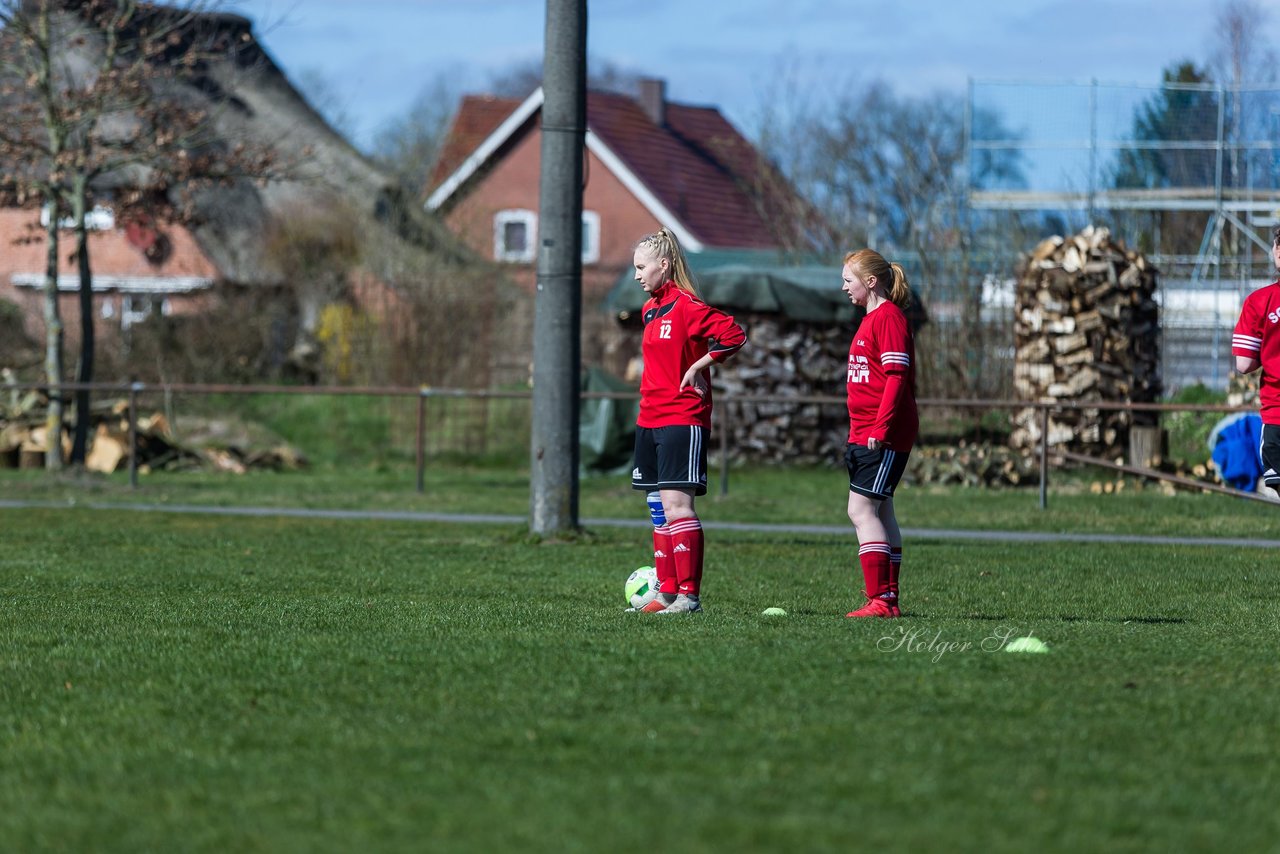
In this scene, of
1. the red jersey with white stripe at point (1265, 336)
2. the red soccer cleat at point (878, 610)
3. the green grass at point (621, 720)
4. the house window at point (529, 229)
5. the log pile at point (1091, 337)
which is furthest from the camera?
the house window at point (529, 229)

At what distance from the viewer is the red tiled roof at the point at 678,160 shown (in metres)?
46.8

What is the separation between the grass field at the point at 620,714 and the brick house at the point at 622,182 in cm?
2664

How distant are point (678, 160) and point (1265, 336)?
41.2m

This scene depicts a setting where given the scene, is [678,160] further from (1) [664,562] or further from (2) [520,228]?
(1) [664,562]

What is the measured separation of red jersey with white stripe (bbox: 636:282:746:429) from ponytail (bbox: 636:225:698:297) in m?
0.16

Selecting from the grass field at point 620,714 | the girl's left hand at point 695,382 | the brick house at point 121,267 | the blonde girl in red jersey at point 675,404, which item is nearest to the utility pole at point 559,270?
the grass field at point 620,714

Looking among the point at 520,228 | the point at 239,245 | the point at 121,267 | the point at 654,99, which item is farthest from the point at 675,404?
the point at 654,99

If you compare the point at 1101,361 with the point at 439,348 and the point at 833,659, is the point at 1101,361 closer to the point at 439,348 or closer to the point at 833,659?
the point at 439,348

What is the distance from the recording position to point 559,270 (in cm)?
1376

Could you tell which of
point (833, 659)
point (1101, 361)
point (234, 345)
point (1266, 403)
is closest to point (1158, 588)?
point (1266, 403)

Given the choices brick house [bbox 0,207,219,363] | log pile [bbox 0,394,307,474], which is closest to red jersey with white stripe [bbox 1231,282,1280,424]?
log pile [bbox 0,394,307,474]

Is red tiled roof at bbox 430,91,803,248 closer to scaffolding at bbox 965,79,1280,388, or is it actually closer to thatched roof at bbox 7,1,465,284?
thatched roof at bbox 7,1,465,284

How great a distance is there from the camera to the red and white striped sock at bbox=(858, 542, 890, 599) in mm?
8555

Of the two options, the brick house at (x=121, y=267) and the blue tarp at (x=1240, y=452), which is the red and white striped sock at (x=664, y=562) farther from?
the brick house at (x=121, y=267)
